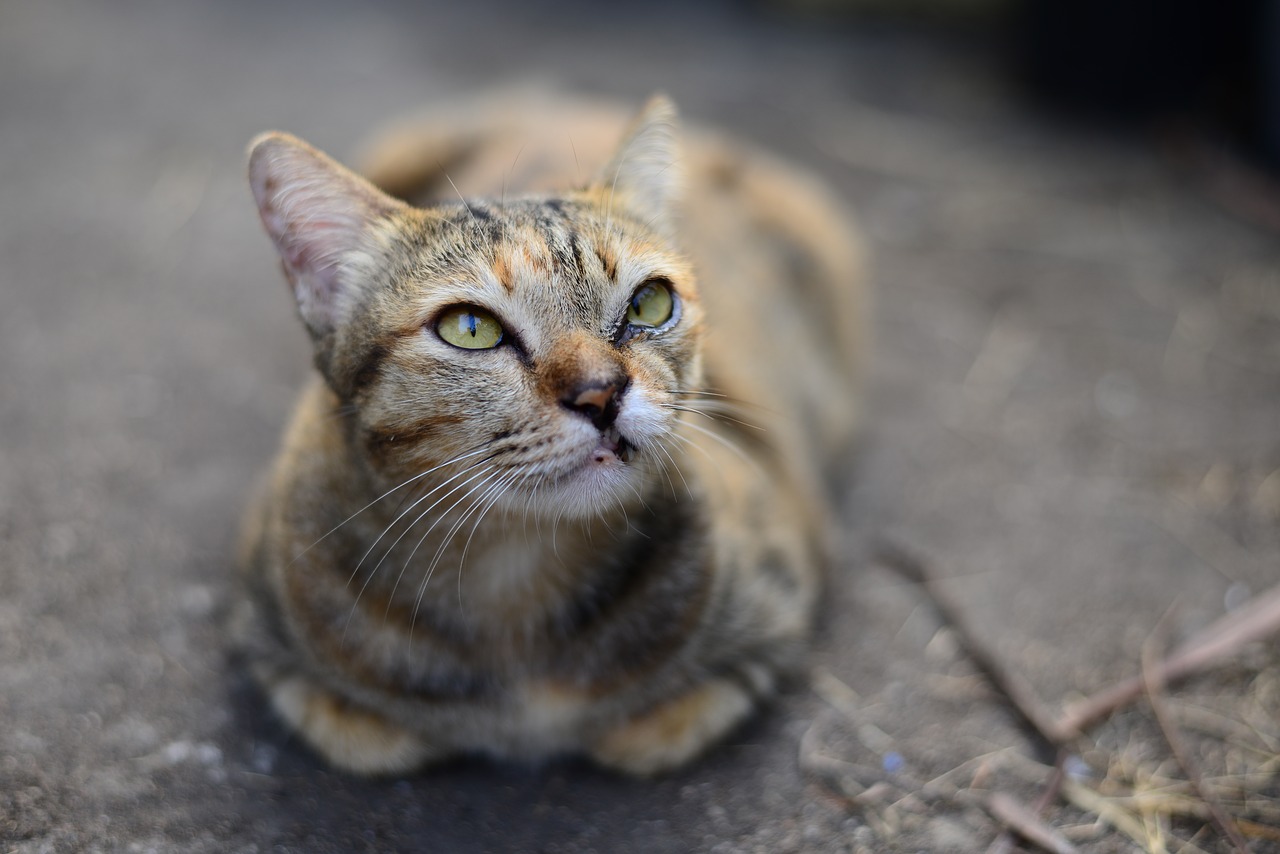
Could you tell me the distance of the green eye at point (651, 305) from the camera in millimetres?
2184

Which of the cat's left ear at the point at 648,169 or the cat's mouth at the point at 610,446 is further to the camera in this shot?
the cat's left ear at the point at 648,169

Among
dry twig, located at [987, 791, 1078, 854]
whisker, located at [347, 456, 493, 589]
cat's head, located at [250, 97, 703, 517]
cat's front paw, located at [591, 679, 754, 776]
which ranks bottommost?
dry twig, located at [987, 791, 1078, 854]

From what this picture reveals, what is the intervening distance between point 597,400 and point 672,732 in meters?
0.97

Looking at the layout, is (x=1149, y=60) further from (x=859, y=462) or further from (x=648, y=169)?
(x=648, y=169)

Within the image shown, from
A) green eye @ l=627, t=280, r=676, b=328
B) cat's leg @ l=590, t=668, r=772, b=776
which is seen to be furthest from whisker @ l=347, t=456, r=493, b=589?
cat's leg @ l=590, t=668, r=772, b=776

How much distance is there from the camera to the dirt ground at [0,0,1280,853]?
7.75 feet

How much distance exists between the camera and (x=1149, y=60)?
591cm

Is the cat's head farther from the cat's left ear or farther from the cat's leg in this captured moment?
the cat's leg

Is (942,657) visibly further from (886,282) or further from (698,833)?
(886,282)

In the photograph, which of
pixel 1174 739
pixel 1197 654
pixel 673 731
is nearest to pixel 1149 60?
pixel 1197 654

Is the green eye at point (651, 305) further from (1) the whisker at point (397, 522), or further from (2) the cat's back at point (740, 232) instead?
(2) the cat's back at point (740, 232)

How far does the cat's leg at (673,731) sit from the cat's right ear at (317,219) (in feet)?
Result: 3.82

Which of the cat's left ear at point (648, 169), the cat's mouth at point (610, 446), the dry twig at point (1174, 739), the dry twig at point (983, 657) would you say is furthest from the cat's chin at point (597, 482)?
the dry twig at point (1174, 739)

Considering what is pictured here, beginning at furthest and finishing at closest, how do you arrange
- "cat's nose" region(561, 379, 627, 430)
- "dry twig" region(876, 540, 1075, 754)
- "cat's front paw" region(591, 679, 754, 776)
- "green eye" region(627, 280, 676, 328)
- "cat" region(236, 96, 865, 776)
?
"dry twig" region(876, 540, 1075, 754) → "cat's front paw" region(591, 679, 754, 776) → "green eye" region(627, 280, 676, 328) → "cat" region(236, 96, 865, 776) → "cat's nose" region(561, 379, 627, 430)
